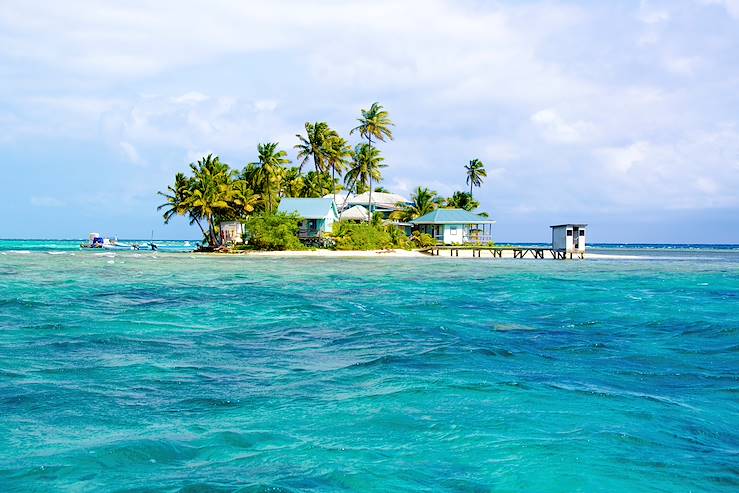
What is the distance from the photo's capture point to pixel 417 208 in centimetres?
6644

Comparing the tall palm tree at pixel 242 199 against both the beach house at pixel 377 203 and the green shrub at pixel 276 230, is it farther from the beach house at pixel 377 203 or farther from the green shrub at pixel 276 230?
the beach house at pixel 377 203

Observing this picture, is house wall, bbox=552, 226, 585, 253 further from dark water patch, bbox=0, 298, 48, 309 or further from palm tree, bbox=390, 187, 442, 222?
dark water patch, bbox=0, 298, 48, 309

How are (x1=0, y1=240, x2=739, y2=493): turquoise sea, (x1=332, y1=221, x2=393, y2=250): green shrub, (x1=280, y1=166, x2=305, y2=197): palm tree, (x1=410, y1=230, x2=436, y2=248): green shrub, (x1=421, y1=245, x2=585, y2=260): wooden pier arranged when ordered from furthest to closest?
1. (x1=280, y1=166, x2=305, y2=197): palm tree
2. (x1=410, y1=230, x2=436, y2=248): green shrub
3. (x1=421, y1=245, x2=585, y2=260): wooden pier
4. (x1=332, y1=221, x2=393, y2=250): green shrub
5. (x1=0, y1=240, x2=739, y2=493): turquoise sea

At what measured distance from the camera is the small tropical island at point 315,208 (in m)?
55.1

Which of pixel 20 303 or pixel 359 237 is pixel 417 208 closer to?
pixel 359 237

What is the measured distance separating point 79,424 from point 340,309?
10.9 metres

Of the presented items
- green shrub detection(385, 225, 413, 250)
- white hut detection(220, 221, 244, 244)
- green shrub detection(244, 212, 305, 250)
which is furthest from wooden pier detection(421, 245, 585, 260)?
white hut detection(220, 221, 244, 244)

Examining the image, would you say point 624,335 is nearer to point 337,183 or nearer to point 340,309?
point 340,309

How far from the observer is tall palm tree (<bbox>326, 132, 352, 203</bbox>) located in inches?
2635

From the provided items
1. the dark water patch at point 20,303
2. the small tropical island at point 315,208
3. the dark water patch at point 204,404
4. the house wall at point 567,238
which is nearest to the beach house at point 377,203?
the small tropical island at point 315,208

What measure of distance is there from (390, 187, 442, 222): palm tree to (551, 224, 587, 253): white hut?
45.5 feet

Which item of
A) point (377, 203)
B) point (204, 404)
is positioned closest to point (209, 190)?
point (377, 203)

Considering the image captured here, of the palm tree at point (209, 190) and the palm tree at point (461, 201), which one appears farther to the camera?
the palm tree at point (461, 201)

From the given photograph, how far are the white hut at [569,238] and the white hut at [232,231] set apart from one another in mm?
29863
